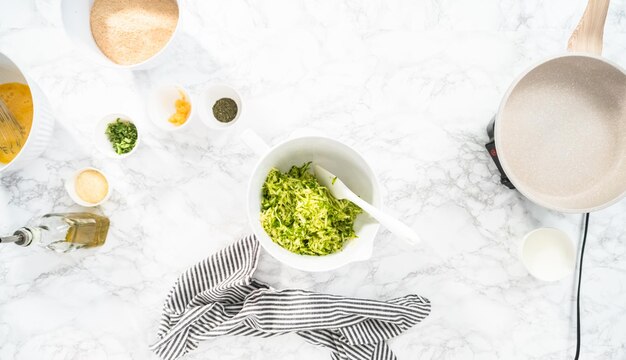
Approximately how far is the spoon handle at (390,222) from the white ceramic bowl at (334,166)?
26mm

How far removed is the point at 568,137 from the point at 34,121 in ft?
4.02

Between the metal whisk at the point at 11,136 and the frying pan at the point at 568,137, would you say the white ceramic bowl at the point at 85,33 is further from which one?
the frying pan at the point at 568,137

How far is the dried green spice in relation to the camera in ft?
3.52

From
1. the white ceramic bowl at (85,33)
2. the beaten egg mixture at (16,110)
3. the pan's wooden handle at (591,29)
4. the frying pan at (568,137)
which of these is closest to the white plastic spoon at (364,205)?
the frying pan at (568,137)

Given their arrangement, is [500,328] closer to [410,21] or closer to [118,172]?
[410,21]

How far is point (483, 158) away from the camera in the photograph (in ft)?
3.67

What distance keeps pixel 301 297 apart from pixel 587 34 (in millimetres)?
889

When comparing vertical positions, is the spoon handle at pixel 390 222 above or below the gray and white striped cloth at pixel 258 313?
above

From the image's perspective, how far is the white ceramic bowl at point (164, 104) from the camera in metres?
1.05

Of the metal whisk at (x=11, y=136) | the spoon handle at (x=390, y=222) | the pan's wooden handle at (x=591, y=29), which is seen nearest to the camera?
the spoon handle at (x=390, y=222)

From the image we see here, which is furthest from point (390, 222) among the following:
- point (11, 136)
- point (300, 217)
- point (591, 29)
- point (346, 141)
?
point (11, 136)

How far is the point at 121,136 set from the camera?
3.52 ft

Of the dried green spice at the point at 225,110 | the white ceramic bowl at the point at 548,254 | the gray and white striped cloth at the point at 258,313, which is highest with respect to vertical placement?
A: the dried green spice at the point at 225,110

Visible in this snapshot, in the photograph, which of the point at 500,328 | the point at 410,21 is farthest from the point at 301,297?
the point at 410,21
